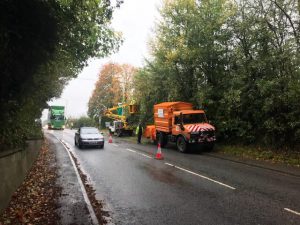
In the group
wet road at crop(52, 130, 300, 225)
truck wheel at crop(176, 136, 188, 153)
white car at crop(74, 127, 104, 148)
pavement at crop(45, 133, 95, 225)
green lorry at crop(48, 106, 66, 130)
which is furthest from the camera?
green lorry at crop(48, 106, 66, 130)

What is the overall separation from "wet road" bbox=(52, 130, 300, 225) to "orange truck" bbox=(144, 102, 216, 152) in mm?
4666

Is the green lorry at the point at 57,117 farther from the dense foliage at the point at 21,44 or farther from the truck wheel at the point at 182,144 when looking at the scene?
the dense foliage at the point at 21,44

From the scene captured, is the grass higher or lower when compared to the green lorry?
lower

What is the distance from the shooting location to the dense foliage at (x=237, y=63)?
16250 mm

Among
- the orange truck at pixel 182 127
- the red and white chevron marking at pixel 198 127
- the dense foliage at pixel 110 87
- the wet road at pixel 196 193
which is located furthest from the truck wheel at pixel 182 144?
the dense foliage at pixel 110 87

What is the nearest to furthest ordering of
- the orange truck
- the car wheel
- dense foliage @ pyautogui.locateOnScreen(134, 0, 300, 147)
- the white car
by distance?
dense foliage @ pyautogui.locateOnScreen(134, 0, 300, 147)
the orange truck
the white car
the car wheel

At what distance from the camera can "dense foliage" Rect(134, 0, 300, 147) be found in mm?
16250

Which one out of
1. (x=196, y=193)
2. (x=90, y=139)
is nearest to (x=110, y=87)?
(x=90, y=139)

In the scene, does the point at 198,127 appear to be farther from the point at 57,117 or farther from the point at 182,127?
the point at 57,117

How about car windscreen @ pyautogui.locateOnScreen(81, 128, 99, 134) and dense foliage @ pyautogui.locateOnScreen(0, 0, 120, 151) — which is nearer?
dense foliage @ pyautogui.locateOnScreen(0, 0, 120, 151)

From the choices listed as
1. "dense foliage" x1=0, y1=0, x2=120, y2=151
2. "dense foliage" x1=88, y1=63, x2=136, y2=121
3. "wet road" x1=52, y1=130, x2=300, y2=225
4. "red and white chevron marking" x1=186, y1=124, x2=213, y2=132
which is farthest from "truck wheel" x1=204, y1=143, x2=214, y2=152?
"dense foliage" x1=88, y1=63, x2=136, y2=121

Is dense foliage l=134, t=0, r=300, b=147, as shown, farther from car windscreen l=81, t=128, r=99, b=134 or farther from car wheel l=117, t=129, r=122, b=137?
car wheel l=117, t=129, r=122, b=137

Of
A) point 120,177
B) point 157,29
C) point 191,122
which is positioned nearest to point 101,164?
point 120,177

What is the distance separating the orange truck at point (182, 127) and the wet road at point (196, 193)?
4.67 meters
